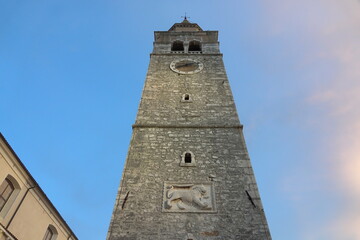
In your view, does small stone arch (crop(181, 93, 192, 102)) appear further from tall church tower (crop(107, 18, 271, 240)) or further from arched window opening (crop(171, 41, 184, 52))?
arched window opening (crop(171, 41, 184, 52))

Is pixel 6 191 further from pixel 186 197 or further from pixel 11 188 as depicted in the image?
pixel 186 197

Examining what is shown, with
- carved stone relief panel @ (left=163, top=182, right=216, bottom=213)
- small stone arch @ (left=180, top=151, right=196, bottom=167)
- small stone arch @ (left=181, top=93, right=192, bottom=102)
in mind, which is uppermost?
small stone arch @ (left=181, top=93, right=192, bottom=102)

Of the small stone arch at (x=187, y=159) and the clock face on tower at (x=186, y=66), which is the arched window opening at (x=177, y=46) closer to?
the clock face on tower at (x=186, y=66)

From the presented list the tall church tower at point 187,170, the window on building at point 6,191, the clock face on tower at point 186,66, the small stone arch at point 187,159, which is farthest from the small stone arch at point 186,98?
the window on building at point 6,191

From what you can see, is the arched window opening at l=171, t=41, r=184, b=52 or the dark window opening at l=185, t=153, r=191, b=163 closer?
the dark window opening at l=185, t=153, r=191, b=163

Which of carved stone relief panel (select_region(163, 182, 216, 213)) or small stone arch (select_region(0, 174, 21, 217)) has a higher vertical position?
small stone arch (select_region(0, 174, 21, 217))

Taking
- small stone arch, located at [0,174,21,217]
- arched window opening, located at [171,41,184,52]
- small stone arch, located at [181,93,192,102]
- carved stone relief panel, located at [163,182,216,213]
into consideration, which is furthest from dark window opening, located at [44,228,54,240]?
arched window opening, located at [171,41,184,52]

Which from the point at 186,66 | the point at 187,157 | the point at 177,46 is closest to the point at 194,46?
the point at 177,46

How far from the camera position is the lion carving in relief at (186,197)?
27.2 feet

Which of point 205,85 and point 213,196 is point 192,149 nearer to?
point 213,196

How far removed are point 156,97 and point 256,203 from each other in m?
6.34

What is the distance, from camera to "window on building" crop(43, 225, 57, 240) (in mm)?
11334

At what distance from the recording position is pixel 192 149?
10211 mm

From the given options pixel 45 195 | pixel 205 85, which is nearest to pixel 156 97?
pixel 205 85
